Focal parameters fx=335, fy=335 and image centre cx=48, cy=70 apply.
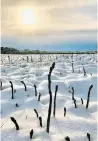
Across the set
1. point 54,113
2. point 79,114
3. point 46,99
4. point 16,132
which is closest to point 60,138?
point 16,132

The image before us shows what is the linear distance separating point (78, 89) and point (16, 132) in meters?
2.50

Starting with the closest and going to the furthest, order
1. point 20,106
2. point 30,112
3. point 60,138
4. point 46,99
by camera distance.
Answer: point 60,138 → point 30,112 → point 20,106 → point 46,99

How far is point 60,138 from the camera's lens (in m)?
3.02

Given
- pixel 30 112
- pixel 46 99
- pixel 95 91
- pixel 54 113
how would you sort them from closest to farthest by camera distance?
pixel 54 113, pixel 30 112, pixel 46 99, pixel 95 91

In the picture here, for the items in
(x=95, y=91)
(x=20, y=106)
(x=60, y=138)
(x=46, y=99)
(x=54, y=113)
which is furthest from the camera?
(x=95, y=91)

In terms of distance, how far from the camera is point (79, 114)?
3.89 meters

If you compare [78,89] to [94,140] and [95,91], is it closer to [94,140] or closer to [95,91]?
[95,91]

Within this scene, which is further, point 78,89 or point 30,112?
point 78,89

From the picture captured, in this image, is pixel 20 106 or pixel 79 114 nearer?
pixel 79 114

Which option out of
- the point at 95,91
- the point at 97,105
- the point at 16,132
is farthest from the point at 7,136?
the point at 95,91

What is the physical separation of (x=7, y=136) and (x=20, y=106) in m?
1.20

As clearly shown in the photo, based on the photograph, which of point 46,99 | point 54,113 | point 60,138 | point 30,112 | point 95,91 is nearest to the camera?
point 60,138

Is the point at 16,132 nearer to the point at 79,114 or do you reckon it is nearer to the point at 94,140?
the point at 94,140

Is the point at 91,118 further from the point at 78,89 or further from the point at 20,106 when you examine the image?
the point at 78,89
